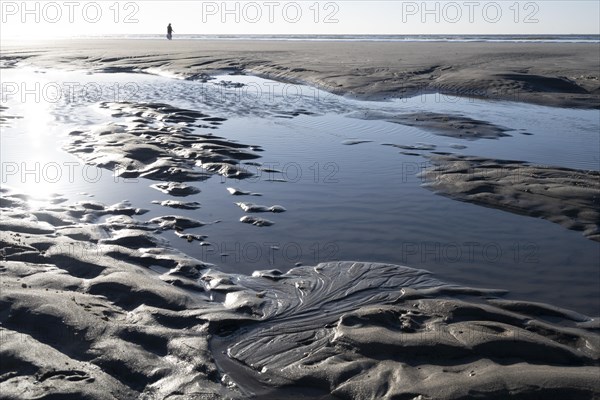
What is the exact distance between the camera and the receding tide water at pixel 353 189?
6.70 m

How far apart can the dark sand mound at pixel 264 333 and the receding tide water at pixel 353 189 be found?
0.56 metres

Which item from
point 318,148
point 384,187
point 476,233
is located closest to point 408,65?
point 318,148

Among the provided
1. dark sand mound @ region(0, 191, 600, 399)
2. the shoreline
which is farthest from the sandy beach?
the shoreline

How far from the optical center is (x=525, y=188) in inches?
350

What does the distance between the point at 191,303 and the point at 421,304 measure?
2.06 metres

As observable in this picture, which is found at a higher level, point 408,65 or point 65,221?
point 408,65

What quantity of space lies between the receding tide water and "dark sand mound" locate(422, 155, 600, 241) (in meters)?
0.25

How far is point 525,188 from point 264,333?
213 inches

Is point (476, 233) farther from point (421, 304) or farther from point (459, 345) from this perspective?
point (459, 345)

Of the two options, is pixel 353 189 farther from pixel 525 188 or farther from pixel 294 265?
pixel 294 265

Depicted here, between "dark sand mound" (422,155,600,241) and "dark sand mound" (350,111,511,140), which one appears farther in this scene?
"dark sand mound" (350,111,511,140)

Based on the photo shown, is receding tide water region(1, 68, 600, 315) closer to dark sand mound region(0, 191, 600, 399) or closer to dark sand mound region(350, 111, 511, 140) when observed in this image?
dark sand mound region(350, 111, 511, 140)

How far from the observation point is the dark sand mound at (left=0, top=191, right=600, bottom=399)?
419 centimetres

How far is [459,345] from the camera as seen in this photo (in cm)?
468
